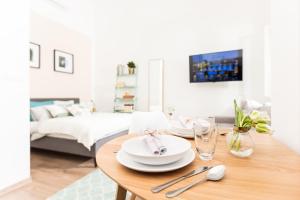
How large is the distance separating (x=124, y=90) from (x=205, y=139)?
14.2 ft

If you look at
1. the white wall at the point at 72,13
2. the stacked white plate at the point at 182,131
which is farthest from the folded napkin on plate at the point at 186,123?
the white wall at the point at 72,13

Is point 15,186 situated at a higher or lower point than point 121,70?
lower

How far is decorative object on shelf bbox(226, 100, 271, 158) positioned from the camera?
74 cm

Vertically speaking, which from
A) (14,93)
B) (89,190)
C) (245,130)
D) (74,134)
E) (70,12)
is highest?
(70,12)

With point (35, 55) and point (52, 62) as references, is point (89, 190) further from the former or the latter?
point (52, 62)

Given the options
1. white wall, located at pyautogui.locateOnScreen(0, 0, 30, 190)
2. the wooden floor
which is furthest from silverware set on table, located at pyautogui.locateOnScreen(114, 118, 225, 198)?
white wall, located at pyautogui.locateOnScreen(0, 0, 30, 190)

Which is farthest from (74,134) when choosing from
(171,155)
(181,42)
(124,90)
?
(181,42)

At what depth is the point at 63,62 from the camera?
4.15 meters

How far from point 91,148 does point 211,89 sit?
2.77 m

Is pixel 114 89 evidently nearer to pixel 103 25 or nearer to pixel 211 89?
pixel 103 25

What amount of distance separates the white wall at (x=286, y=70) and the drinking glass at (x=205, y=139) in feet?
1.36

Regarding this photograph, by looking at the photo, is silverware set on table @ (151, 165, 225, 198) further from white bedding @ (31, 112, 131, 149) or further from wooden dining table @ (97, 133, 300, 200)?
white bedding @ (31, 112, 131, 149)

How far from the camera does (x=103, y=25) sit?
5.14m

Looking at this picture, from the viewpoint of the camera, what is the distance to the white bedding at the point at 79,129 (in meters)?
2.42
